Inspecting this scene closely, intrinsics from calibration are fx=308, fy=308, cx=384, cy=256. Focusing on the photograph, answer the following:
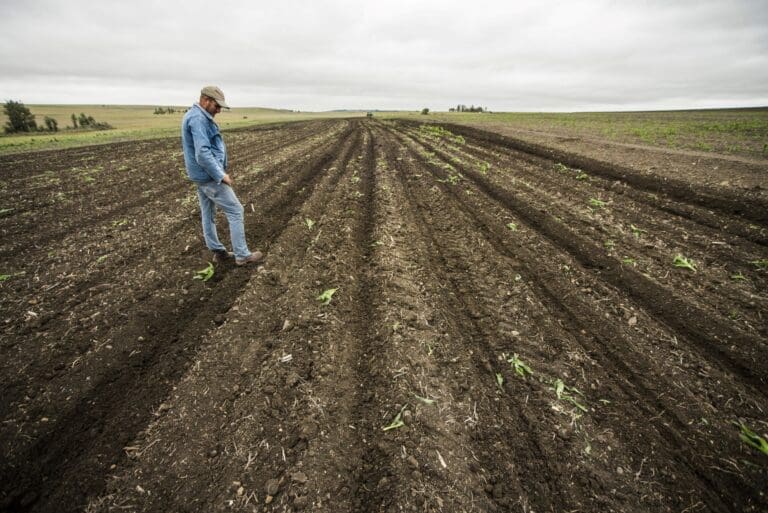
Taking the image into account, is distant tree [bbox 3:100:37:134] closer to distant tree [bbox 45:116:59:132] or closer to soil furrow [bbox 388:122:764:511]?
distant tree [bbox 45:116:59:132]

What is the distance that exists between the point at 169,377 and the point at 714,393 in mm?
6215

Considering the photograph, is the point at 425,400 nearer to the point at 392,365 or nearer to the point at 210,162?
the point at 392,365

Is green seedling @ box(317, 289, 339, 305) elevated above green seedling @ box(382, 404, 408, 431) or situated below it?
above

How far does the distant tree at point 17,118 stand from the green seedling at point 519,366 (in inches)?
2360

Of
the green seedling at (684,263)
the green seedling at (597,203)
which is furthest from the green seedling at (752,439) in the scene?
the green seedling at (597,203)

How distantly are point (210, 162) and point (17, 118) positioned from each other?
5707 cm

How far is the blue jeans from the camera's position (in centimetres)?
530

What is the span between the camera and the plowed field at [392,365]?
2.64m

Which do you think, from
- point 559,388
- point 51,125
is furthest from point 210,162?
point 51,125

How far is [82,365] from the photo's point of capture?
3752 millimetres

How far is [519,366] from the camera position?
3754 millimetres

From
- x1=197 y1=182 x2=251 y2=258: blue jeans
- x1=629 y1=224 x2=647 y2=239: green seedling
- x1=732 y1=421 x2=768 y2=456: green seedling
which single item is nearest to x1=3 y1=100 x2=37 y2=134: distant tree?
x1=197 y1=182 x2=251 y2=258: blue jeans

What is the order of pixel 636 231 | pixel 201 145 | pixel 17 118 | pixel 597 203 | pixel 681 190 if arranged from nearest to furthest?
pixel 201 145 → pixel 636 231 → pixel 597 203 → pixel 681 190 → pixel 17 118

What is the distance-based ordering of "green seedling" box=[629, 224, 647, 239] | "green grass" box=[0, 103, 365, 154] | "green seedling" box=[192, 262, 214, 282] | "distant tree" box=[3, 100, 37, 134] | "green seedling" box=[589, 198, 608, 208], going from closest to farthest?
"green seedling" box=[192, 262, 214, 282] < "green seedling" box=[629, 224, 647, 239] < "green seedling" box=[589, 198, 608, 208] < "green grass" box=[0, 103, 365, 154] < "distant tree" box=[3, 100, 37, 134]
